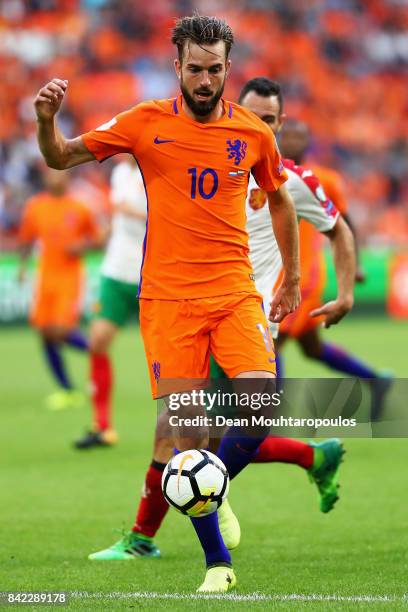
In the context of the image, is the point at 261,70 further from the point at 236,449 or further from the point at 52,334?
the point at 236,449

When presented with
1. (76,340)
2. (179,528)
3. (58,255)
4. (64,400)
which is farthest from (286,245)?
(58,255)

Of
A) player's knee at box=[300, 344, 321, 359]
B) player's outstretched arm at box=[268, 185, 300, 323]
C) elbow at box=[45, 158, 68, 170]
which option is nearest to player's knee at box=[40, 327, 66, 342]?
player's knee at box=[300, 344, 321, 359]

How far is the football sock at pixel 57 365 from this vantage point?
1232 cm

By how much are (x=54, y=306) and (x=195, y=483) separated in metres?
8.55

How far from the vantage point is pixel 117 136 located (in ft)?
15.8

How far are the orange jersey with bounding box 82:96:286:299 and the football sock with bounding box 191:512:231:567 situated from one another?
3.09 ft

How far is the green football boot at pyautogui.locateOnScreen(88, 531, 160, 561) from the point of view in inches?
219

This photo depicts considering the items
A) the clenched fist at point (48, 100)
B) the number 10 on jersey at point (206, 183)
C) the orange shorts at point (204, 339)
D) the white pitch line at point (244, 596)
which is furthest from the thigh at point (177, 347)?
the clenched fist at point (48, 100)

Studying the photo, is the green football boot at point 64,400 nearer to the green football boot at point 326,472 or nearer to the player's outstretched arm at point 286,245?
the green football boot at point 326,472

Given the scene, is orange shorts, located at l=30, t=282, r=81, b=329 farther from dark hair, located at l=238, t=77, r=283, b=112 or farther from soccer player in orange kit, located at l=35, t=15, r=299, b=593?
soccer player in orange kit, located at l=35, t=15, r=299, b=593

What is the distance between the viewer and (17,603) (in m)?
4.45

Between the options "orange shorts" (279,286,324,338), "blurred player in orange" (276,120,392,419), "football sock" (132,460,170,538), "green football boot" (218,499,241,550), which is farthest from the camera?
"orange shorts" (279,286,324,338)

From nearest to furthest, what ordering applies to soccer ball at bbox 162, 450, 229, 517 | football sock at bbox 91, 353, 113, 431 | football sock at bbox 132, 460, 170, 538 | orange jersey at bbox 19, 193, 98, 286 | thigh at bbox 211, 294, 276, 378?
soccer ball at bbox 162, 450, 229, 517 → thigh at bbox 211, 294, 276, 378 → football sock at bbox 132, 460, 170, 538 → football sock at bbox 91, 353, 113, 431 → orange jersey at bbox 19, 193, 98, 286

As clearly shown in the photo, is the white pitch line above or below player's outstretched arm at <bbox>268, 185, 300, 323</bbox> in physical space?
below
